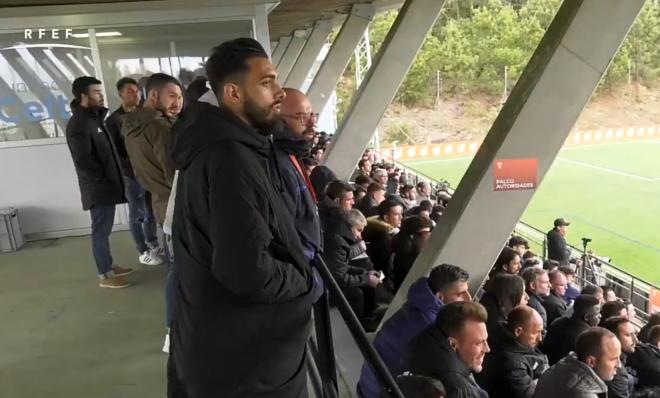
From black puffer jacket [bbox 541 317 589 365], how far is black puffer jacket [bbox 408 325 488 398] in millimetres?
1652

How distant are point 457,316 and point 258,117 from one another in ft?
5.06

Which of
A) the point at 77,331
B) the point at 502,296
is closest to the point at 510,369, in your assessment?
the point at 502,296

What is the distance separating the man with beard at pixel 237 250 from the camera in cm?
139

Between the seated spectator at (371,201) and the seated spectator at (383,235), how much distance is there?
0.55 meters

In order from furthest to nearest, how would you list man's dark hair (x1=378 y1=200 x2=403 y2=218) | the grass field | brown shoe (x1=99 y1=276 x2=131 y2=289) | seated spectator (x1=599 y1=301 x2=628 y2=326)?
the grass field → man's dark hair (x1=378 y1=200 x2=403 y2=218) → seated spectator (x1=599 y1=301 x2=628 y2=326) → brown shoe (x1=99 y1=276 x2=131 y2=289)

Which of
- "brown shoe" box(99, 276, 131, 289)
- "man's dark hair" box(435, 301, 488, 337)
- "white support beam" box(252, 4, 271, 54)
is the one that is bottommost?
"brown shoe" box(99, 276, 131, 289)

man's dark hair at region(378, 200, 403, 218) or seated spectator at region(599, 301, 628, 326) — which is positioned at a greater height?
seated spectator at region(599, 301, 628, 326)

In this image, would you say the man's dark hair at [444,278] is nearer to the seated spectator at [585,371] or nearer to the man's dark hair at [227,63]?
the seated spectator at [585,371]

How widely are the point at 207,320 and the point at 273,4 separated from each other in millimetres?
4783

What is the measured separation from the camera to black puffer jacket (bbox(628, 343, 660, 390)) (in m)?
3.95

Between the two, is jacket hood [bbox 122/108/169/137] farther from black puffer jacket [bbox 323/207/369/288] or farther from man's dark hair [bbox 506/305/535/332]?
man's dark hair [bbox 506/305/535/332]

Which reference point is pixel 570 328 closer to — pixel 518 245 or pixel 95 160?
pixel 518 245

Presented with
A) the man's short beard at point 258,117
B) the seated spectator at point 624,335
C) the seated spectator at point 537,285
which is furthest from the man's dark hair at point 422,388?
the seated spectator at point 537,285

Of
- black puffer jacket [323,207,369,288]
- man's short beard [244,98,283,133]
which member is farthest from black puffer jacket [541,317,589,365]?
man's short beard [244,98,283,133]
